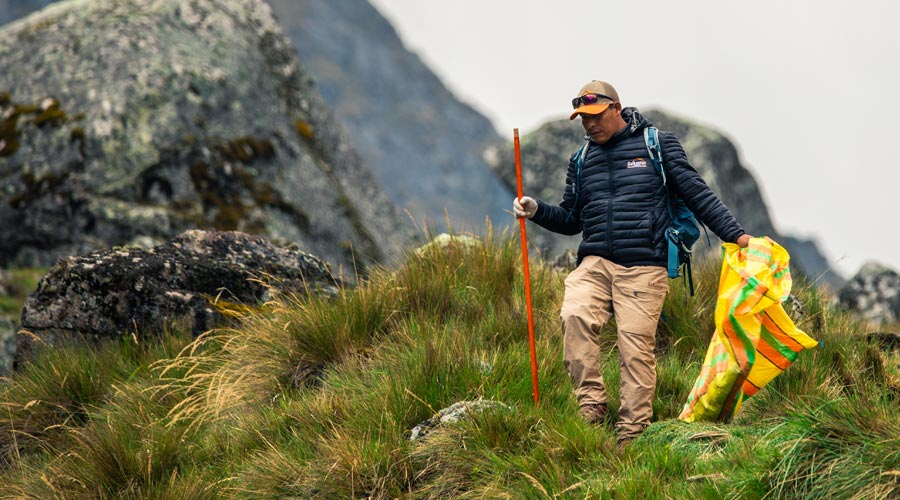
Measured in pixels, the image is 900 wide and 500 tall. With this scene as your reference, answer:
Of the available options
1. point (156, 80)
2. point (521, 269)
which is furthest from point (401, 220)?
point (521, 269)

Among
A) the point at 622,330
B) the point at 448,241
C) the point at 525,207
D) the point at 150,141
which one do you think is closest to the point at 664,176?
the point at 525,207

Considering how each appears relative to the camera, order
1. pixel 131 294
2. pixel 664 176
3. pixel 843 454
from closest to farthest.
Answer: pixel 843 454 → pixel 664 176 → pixel 131 294

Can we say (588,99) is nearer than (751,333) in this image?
No

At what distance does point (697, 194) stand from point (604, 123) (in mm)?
734

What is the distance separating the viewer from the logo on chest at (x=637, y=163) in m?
5.46

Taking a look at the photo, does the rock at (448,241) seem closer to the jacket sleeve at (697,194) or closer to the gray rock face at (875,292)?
the jacket sleeve at (697,194)

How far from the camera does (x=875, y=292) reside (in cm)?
1187

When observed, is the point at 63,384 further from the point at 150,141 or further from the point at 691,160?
the point at 691,160

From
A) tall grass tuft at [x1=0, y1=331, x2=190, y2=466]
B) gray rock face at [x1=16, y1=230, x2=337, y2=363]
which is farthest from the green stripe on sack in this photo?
tall grass tuft at [x1=0, y1=331, x2=190, y2=466]

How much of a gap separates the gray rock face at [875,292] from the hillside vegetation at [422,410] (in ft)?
16.4

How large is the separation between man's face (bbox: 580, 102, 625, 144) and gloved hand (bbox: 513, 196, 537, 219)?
57cm

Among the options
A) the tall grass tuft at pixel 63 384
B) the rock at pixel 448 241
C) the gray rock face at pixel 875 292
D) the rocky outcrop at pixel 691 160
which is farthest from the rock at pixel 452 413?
the rocky outcrop at pixel 691 160

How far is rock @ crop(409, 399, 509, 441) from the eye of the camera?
15.8 ft

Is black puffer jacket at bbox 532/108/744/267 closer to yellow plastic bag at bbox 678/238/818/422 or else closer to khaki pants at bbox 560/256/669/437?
khaki pants at bbox 560/256/669/437
